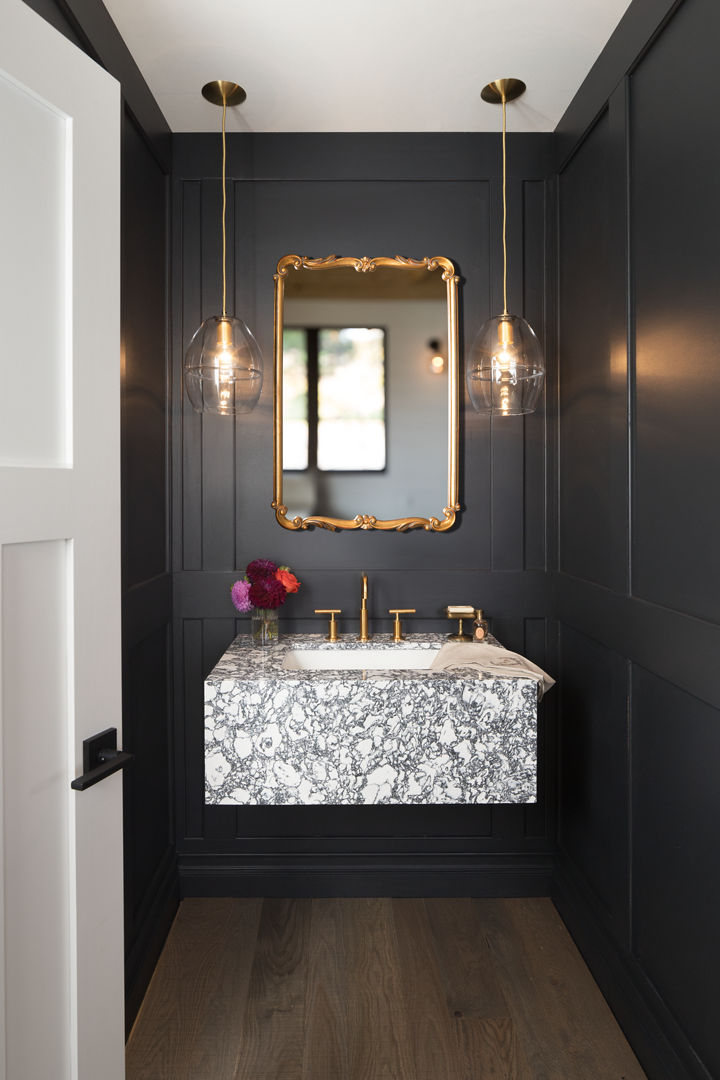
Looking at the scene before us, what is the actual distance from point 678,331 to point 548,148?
1.26 meters

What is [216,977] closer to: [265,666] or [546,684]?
[265,666]

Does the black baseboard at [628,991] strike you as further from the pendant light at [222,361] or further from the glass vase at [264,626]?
the pendant light at [222,361]

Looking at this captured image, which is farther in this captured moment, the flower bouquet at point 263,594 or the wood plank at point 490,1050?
the flower bouquet at point 263,594

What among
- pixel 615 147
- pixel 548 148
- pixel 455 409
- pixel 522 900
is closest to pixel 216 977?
pixel 522 900

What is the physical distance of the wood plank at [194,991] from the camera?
1.80 metres

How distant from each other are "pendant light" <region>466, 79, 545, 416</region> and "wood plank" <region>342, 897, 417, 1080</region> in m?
1.63

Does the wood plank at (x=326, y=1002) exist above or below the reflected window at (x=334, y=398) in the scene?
below

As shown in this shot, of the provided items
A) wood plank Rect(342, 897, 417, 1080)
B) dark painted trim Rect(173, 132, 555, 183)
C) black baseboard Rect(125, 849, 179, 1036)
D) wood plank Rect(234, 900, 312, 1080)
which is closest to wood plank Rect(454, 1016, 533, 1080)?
wood plank Rect(342, 897, 417, 1080)

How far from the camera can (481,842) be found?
2592mm

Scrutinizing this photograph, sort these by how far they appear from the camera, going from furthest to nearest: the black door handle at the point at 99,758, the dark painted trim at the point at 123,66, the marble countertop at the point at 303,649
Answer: the marble countertop at the point at 303,649, the dark painted trim at the point at 123,66, the black door handle at the point at 99,758

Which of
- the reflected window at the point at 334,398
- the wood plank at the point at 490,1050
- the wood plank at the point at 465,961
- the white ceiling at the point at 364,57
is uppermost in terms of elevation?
the white ceiling at the point at 364,57

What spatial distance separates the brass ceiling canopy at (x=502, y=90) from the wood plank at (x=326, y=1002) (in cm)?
257

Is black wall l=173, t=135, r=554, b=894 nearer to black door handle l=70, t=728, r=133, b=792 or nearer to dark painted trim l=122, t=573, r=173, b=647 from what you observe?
dark painted trim l=122, t=573, r=173, b=647

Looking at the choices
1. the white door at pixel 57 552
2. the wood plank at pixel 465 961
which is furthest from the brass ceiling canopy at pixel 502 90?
the wood plank at pixel 465 961
